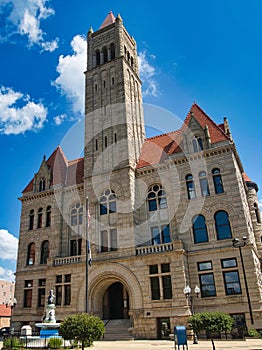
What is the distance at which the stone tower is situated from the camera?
31.2 m

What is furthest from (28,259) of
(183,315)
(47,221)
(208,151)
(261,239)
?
(261,239)

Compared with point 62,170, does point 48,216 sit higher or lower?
lower

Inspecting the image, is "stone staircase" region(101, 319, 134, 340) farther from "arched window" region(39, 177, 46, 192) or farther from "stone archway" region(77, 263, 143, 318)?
"arched window" region(39, 177, 46, 192)

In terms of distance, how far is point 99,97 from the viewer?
1467 inches

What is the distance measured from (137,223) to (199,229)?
5.61 m

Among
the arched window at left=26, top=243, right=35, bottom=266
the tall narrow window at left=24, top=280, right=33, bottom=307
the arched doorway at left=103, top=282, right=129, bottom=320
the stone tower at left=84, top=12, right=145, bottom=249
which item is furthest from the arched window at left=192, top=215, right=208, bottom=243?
the arched window at left=26, top=243, right=35, bottom=266

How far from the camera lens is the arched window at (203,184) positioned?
2895 cm

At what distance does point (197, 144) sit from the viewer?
1195 inches

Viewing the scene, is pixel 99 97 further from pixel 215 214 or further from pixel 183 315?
pixel 183 315

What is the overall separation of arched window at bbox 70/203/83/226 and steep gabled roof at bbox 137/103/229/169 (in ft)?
24.5

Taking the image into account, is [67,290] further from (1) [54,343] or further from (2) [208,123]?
(2) [208,123]

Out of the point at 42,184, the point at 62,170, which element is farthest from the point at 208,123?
the point at 42,184

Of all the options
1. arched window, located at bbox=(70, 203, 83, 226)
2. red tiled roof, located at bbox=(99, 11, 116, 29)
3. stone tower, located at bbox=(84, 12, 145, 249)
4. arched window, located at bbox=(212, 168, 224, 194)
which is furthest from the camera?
red tiled roof, located at bbox=(99, 11, 116, 29)

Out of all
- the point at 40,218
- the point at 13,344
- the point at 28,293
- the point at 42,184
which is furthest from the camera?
the point at 42,184
